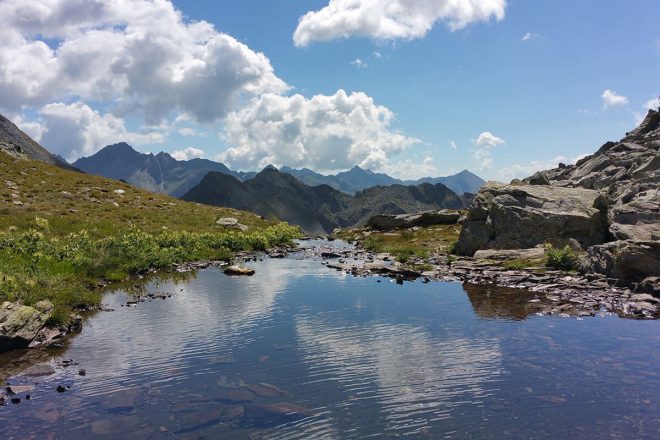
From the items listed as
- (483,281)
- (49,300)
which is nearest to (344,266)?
(483,281)

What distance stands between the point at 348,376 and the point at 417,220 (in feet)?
242

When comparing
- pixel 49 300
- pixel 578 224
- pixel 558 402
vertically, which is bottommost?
pixel 558 402

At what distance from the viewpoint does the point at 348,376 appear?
15219 mm

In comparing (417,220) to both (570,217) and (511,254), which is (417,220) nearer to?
(570,217)

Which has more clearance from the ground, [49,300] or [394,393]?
[49,300]

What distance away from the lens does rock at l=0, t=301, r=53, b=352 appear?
1744 centimetres

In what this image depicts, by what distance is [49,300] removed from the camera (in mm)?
21484

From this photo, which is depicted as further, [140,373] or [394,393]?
[140,373]

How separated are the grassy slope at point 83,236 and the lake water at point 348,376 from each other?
4191 mm

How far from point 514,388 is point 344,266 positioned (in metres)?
27.4

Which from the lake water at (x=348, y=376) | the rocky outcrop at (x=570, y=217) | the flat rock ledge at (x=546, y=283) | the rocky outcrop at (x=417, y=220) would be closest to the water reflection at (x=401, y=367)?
the lake water at (x=348, y=376)

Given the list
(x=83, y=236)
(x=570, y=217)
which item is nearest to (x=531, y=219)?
(x=570, y=217)

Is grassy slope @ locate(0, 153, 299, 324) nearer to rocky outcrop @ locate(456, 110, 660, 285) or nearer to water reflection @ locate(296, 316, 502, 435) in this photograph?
water reflection @ locate(296, 316, 502, 435)

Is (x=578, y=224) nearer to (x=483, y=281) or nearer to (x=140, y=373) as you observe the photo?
(x=483, y=281)
